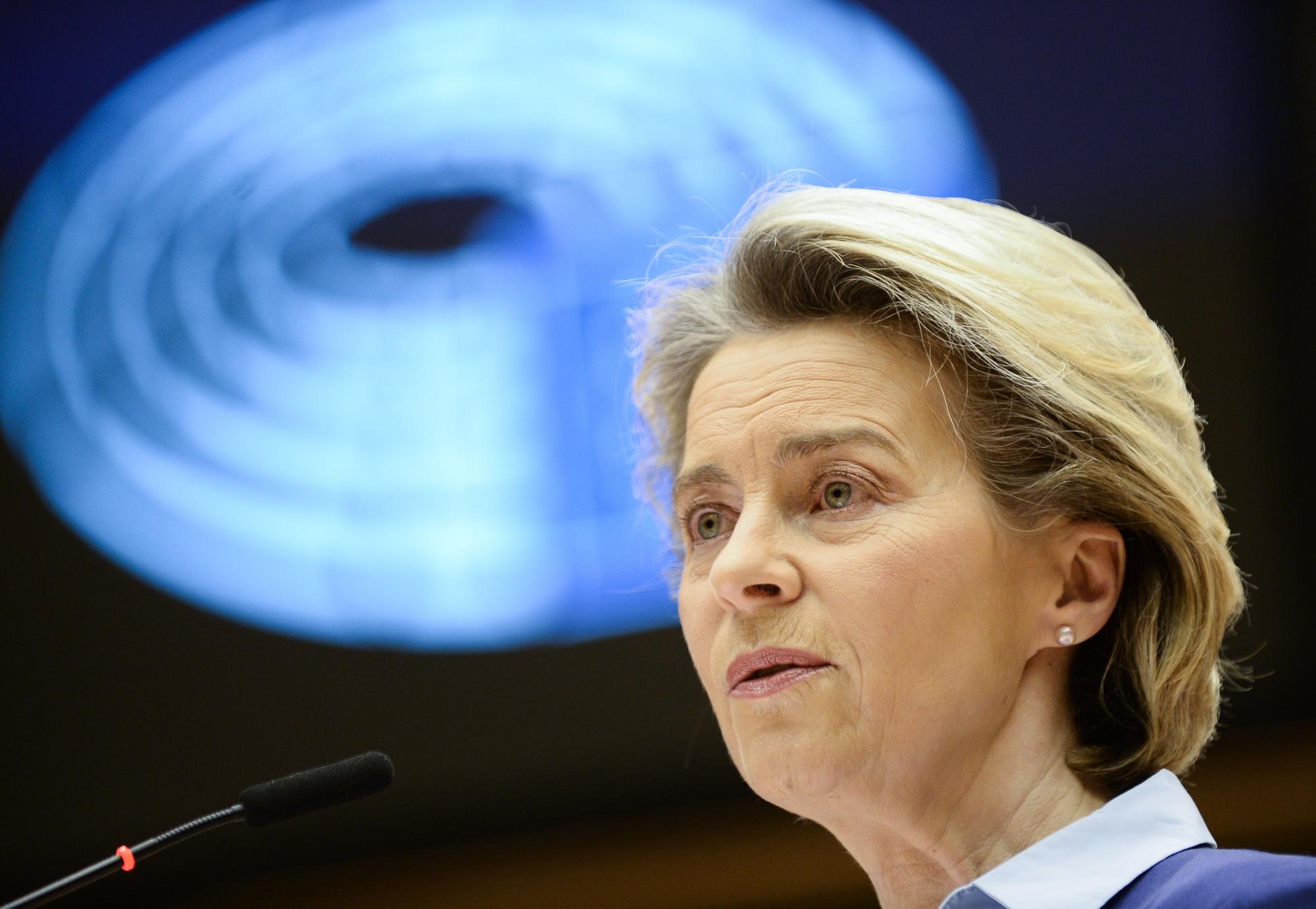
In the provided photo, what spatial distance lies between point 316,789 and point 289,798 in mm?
29

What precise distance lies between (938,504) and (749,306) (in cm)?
39

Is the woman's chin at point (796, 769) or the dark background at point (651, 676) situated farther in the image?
the dark background at point (651, 676)

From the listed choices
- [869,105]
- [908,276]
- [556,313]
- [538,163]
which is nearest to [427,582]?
[556,313]

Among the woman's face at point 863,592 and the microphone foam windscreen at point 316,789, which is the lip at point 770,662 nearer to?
the woman's face at point 863,592

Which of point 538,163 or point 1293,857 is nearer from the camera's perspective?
point 1293,857

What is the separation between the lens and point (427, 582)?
2.86 metres

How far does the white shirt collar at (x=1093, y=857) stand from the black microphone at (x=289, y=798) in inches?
24.2

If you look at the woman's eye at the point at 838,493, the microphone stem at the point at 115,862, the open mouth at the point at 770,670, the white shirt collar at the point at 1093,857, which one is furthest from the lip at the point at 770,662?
the microphone stem at the point at 115,862

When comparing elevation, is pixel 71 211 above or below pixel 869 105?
above

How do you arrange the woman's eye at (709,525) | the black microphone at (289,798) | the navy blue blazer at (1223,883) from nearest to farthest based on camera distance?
the navy blue blazer at (1223,883), the black microphone at (289,798), the woman's eye at (709,525)

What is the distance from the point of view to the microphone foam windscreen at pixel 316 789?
1346 mm

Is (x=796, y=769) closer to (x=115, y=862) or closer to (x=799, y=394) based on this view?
(x=799, y=394)

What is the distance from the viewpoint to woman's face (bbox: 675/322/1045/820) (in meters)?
1.44

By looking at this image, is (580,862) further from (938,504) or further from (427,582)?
(938,504)
